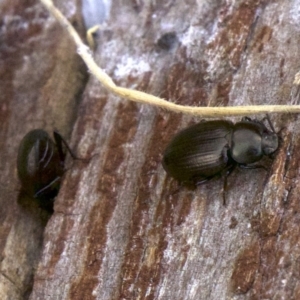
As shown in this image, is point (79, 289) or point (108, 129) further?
point (108, 129)

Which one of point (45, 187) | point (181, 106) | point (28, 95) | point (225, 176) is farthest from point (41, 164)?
point (225, 176)

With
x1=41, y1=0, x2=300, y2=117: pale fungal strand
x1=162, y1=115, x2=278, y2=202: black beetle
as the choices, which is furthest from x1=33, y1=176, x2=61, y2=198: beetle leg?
x1=162, y1=115, x2=278, y2=202: black beetle

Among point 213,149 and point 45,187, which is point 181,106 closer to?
point 213,149

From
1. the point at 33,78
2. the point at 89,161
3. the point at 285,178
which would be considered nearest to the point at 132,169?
the point at 89,161

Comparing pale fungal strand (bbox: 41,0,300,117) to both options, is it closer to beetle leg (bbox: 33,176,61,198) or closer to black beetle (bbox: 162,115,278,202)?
black beetle (bbox: 162,115,278,202)

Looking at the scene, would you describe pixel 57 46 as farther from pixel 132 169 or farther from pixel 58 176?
pixel 132 169

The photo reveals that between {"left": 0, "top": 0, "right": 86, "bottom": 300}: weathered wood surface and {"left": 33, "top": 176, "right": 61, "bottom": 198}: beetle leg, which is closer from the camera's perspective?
{"left": 0, "top": 0, "right": 86, "bottom": 300}: weathered wood surface
